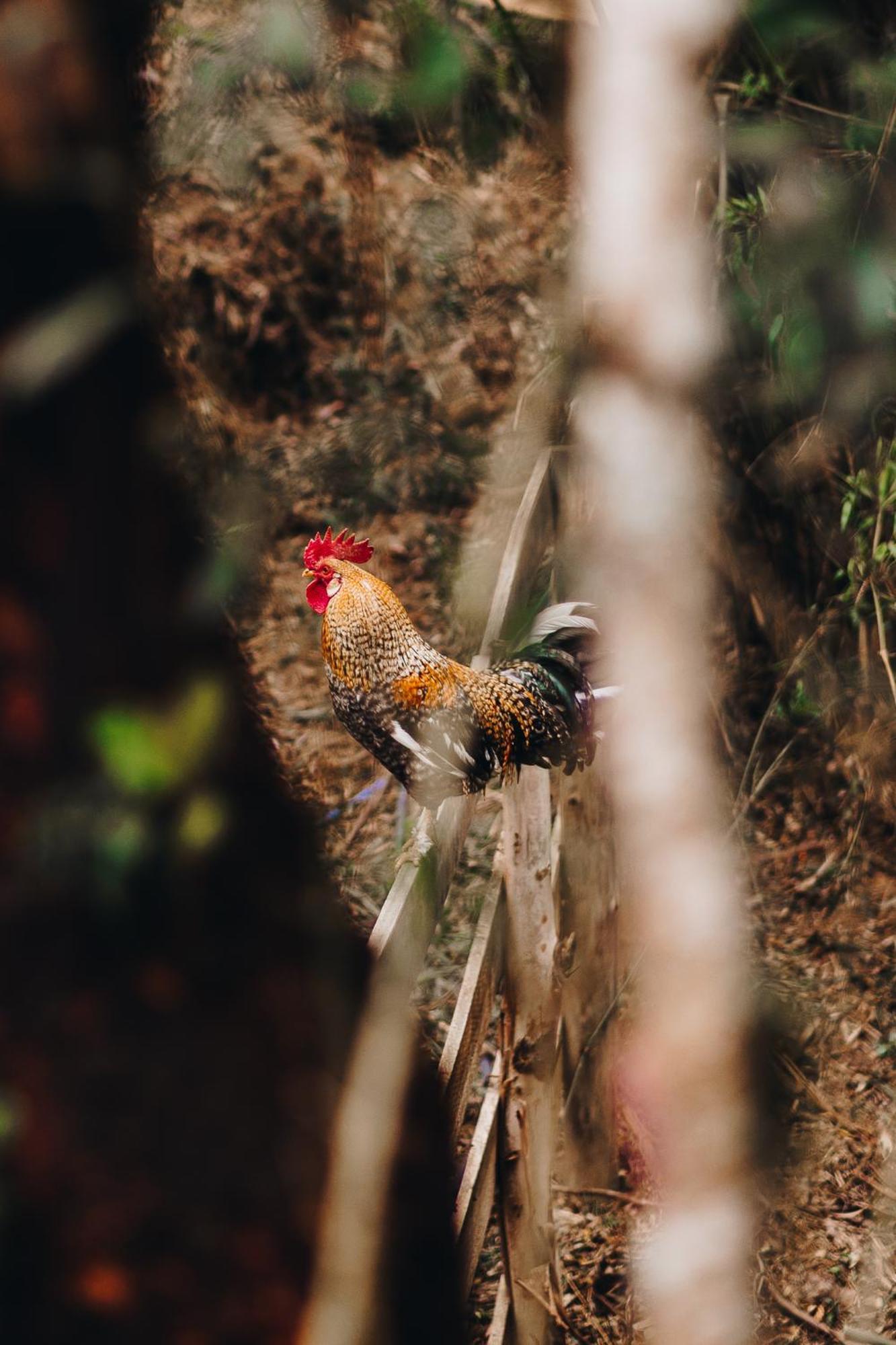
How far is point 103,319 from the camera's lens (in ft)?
1.32

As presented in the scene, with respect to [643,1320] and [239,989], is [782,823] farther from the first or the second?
[239,989]

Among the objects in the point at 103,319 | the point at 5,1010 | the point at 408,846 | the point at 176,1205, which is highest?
the point at 103,319

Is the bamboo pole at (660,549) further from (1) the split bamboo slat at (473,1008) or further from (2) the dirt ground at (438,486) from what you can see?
(2) the dirt ground at (438,486)

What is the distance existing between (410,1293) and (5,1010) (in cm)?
26

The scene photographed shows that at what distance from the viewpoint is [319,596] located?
6.45 ft

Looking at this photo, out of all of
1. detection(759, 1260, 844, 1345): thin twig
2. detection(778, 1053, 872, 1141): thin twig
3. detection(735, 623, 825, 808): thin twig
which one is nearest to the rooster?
detection(735, 623, 825, 808): thin twig

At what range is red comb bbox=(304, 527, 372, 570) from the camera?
1947mm

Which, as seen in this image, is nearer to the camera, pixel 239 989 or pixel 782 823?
pixel 239 989

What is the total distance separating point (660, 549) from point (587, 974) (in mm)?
1070

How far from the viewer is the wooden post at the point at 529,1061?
1.90 meters

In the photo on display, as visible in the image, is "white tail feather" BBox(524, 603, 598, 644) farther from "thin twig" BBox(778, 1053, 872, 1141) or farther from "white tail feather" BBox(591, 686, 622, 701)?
"thin twig" BBox(778, 1053, 872, 1141)

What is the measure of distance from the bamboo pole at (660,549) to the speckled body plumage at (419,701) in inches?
7.5

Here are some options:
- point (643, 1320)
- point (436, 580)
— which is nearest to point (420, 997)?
point (643, 1320)

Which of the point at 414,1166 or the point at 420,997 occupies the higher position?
the point at 414,1166
